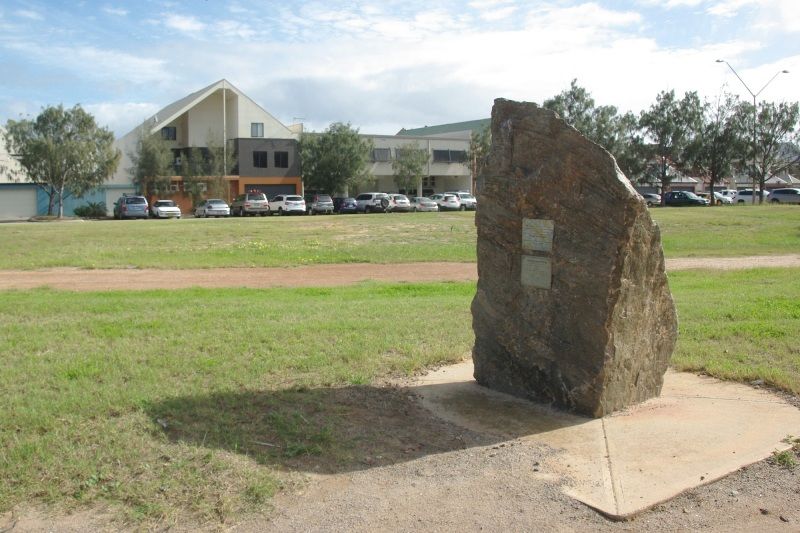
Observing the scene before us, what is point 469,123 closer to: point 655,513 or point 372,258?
point 372,258

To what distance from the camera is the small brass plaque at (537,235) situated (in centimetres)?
635

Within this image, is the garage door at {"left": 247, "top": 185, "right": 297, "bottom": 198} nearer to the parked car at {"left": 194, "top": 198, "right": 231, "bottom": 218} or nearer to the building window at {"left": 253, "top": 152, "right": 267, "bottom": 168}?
the building window at {"left": 253, "top": 152, "right": 267, "bottom": 168}

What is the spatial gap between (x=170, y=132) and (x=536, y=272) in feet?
223

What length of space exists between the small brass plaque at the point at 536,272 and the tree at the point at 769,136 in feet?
220

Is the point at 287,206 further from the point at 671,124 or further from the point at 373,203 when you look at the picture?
the point at 671,124

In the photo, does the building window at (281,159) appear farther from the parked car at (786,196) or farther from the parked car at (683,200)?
the parked car at (786,196)

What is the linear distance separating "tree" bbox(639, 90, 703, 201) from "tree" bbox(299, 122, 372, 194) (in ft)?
83.8

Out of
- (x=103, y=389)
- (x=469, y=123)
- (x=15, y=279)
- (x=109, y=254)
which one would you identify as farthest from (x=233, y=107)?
(x=103, y=389)

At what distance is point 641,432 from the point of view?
5.89 meters

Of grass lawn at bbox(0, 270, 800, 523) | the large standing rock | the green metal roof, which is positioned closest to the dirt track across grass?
grass lawn at bbox(0, 270, 800, 523)

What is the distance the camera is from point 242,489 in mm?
4695

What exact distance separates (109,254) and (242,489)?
17.5 m

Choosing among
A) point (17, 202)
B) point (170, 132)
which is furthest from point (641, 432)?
point (170, 132)

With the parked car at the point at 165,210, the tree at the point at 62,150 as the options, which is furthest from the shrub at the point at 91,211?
the parked car at the point at 165,210
